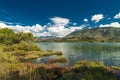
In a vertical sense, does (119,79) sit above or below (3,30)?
below

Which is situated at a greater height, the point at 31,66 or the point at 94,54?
the point at 31,66

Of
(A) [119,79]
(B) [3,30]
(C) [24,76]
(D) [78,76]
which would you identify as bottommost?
(A) [119,79]

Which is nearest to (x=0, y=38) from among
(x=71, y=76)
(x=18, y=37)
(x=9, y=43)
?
(x=9, y=43)

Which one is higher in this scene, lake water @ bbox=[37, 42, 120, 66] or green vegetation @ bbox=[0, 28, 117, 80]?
green vegetation @ bbox=[0, 28, 117, 80]

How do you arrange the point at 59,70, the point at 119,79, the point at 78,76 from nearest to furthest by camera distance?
the point at 78,76, the point at 119,79, the point at 59,70

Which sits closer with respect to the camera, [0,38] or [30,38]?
[0,38]

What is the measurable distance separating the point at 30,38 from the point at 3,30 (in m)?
21.2

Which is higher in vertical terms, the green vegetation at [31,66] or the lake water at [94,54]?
the green vegetation at [31,66]

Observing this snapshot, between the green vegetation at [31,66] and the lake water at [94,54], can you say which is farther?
the lake water at [94,54]

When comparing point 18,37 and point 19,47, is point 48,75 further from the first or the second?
point 18,37

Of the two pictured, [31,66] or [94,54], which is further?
[94,54]

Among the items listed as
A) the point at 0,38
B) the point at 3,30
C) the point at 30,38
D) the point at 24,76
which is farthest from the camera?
the point at 30,38

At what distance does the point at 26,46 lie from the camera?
2621 inches

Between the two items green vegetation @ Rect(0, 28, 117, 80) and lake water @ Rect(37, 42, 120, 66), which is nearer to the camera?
green vegetation @ Rect(0, 28, 117, 80)
